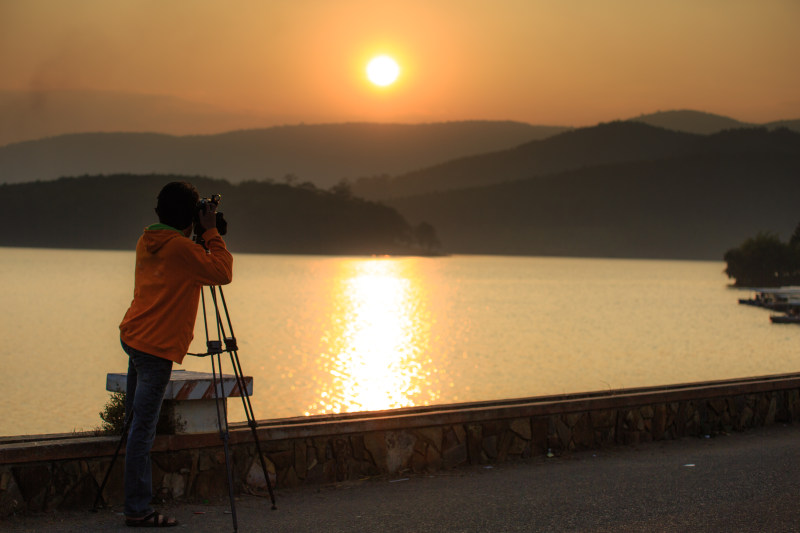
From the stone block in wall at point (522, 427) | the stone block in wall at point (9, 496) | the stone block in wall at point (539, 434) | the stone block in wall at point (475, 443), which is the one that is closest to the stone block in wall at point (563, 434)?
the stone block in wall at point (539, 434)

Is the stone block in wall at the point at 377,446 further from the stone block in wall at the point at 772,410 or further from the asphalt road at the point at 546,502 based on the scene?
the stone block in wall at the point at 772,410

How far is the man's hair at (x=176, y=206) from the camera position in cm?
541

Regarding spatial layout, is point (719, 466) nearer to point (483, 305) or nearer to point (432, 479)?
point (432, 479)

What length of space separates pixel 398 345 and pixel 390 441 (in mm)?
42179

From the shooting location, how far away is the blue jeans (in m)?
5.28

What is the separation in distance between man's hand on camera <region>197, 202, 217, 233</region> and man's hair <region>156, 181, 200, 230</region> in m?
0.06

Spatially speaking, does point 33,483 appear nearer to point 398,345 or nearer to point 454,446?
point 454,446

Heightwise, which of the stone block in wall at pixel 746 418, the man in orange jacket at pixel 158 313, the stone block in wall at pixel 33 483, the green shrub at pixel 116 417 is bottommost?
the stone block in wall at pixel 746 418

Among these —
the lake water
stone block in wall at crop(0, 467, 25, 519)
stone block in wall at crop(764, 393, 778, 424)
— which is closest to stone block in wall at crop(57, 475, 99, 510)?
stone block in wall at crop(0, 467, 25, 519)

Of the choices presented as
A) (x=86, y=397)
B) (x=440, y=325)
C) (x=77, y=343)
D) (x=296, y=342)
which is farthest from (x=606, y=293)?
(x=86, y=397)

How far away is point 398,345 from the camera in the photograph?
49.2 metres

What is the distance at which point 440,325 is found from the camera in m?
62.0

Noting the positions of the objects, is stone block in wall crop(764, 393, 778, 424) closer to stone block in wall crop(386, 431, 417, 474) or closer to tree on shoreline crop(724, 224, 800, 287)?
stone block in wall crop(386, 431, 417, 474)

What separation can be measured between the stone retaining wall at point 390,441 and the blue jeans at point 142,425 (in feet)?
1.93
